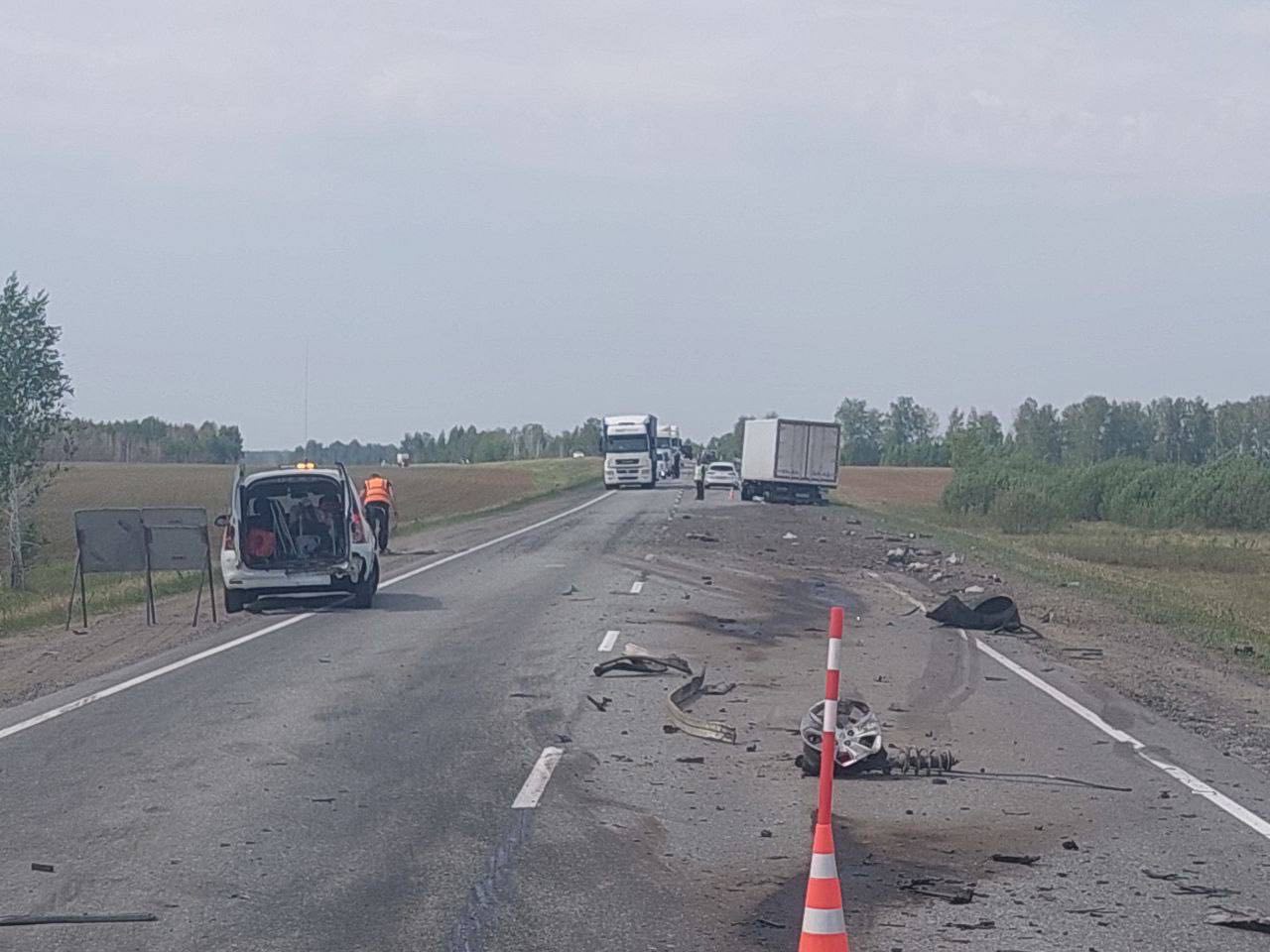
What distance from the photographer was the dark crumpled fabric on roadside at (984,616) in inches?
827

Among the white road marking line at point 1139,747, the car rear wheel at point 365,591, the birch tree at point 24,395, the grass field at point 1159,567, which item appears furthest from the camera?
the birch tree at point 24,395

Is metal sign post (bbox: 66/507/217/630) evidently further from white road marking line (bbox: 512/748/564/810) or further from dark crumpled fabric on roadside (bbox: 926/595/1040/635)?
white road marking line (bbox: 512/748/564/810)

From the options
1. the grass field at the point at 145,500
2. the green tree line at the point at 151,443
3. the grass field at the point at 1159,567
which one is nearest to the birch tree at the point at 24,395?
the grass field at the point at 145,500

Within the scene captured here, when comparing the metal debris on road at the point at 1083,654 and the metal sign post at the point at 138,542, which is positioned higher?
the metal sign post at the point at 138,542

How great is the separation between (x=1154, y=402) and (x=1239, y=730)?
155332mm

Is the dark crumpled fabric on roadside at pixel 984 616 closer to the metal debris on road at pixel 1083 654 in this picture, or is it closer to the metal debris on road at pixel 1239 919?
the metal debris on road at pixel 1083 654

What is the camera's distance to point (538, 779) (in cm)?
1033

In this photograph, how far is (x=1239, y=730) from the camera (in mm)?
13086

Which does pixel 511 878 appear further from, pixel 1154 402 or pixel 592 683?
pixel 1154 402

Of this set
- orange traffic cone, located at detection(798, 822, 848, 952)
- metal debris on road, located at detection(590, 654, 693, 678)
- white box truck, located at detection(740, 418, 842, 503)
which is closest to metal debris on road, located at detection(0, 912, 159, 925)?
orange traffic cone, located at detection(798, 822, 848, 952)

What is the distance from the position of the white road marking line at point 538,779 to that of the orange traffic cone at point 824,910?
10.6 feet

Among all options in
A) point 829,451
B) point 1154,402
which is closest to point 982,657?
point 829,451

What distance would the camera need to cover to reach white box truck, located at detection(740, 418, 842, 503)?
6106cm

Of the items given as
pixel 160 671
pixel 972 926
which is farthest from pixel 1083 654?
pixel 972 926
